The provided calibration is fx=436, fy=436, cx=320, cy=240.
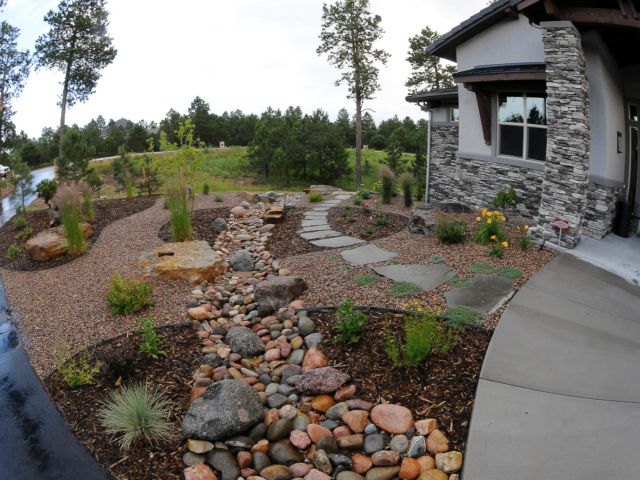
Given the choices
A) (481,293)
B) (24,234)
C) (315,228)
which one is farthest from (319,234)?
(24,234)

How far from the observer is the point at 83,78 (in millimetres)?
22594

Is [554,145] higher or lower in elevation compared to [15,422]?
higher

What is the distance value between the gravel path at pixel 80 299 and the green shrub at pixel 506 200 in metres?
6.19

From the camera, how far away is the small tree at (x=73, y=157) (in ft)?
38.2

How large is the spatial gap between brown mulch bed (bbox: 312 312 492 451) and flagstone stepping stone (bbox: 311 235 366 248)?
131 inches

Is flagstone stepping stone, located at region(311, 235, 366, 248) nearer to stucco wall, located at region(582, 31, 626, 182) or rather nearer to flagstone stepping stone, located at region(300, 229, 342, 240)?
flagstone stepping stone, located at region(300, 229, 342, 240)

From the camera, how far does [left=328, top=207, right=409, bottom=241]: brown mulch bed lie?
8.59 meters

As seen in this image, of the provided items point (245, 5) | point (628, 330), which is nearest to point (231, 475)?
point (628, 330)

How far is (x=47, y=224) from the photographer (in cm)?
1058

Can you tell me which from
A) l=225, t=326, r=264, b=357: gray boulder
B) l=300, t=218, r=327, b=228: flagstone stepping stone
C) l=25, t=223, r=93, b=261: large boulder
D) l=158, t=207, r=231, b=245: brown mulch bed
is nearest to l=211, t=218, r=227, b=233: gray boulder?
l=158, t=207, r=231, b=245: brown mulch bed

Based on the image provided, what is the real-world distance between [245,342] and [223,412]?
Answer: 1320mm

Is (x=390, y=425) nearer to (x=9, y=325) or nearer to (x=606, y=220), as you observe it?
(x=9, y=325)

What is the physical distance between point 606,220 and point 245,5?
9.58m

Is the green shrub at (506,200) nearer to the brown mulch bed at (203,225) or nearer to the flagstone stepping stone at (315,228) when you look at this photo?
the flagstone stepping stone at (315,228)
